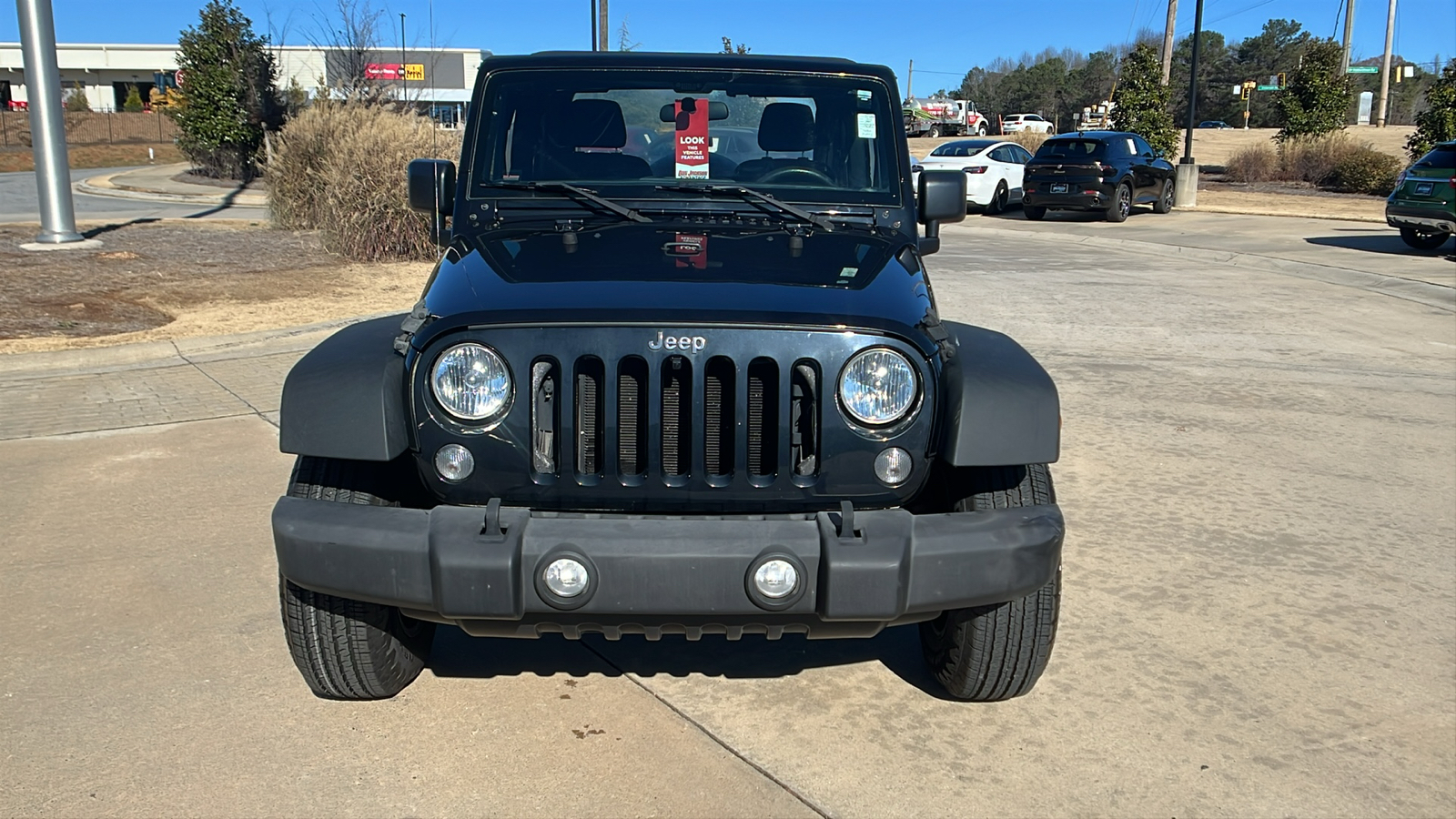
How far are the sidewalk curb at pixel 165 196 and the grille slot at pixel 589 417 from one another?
20464 millimetres

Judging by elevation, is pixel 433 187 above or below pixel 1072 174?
above

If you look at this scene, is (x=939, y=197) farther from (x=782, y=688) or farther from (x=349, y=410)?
(x=349, y=410)

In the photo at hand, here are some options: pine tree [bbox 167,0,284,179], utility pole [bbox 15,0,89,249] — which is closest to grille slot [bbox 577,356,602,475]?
utility pole [bbox 15,0,89,249]

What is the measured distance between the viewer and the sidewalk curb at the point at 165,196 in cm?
2277

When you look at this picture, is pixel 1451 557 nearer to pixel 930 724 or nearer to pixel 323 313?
pixel 930 724

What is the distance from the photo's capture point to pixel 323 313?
9453 millimetres

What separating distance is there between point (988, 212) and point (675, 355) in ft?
70.7

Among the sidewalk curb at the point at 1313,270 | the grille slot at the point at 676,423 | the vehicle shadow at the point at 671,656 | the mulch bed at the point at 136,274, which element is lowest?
the vehicle shadow at the point at 671,656

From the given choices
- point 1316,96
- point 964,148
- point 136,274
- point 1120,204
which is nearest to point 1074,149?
point 1120,204

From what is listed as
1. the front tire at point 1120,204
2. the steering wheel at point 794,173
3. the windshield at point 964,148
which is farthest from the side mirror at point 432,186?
the windshield at point 964,148

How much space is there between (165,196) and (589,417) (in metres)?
24.1

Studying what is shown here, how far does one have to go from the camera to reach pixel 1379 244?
677 inches

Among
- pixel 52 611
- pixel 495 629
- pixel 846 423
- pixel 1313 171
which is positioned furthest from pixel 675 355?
pixel 1313 171

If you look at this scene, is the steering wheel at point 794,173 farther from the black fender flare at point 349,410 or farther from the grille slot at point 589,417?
the black fender flare at point 349,410
